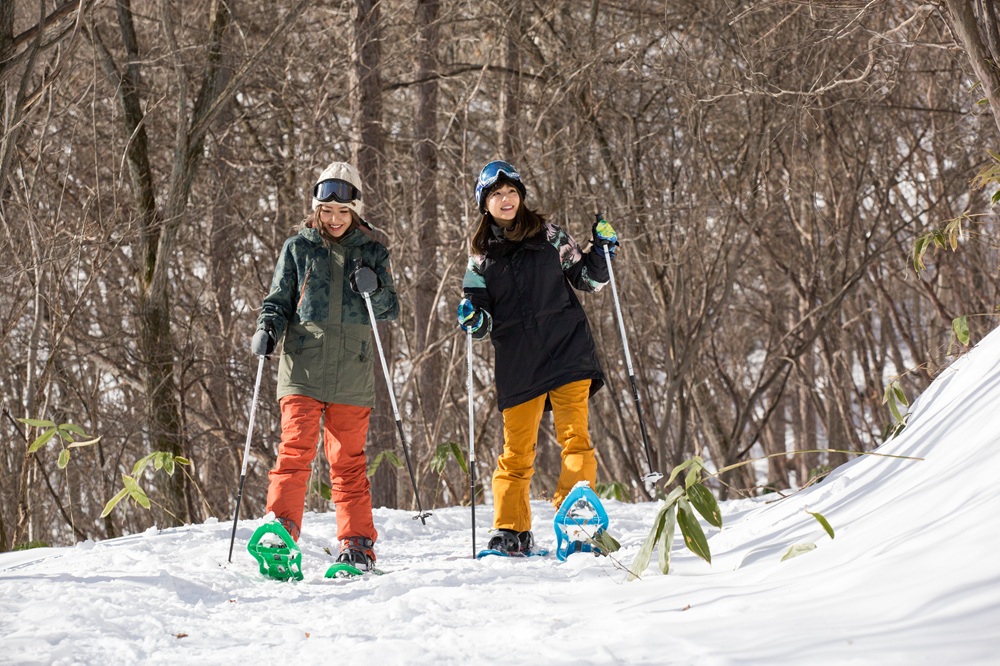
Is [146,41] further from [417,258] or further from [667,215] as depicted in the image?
[667,215]

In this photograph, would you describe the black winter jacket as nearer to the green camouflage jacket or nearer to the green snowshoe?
the green camouflage jacket

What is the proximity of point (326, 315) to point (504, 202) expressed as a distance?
99 cm

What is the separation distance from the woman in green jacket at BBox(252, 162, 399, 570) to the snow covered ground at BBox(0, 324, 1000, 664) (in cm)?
35

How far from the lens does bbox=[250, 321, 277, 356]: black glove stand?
12.1ft

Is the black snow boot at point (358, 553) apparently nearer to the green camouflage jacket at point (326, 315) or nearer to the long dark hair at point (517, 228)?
the green camouflage jacket at point (326, 315)

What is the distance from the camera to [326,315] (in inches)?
154

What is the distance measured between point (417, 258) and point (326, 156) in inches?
47.2

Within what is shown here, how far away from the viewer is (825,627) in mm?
1851

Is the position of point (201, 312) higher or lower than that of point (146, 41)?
lower

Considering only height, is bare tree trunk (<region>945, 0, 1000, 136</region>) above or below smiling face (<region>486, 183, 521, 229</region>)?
above

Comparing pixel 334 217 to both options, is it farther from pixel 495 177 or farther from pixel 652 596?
pixel 652 596

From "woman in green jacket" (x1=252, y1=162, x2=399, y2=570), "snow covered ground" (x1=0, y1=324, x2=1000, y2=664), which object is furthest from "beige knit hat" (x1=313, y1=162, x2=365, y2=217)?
"snow covered ground" (x1=0, y1=324, x2=1000, y2=664)

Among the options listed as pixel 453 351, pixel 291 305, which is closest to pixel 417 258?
pixel 453 351

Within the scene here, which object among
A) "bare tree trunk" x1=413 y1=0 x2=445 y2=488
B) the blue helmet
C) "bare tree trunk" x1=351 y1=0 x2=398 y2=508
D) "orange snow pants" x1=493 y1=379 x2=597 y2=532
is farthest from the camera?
"bare tree trunk" x1=413 y1=0 x2=445 y2=488
